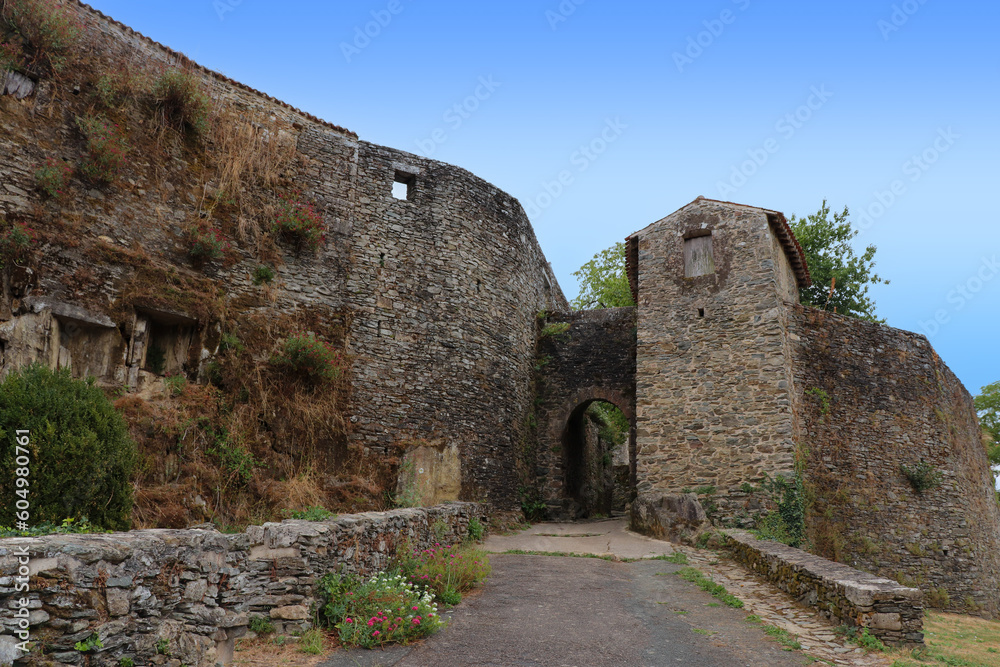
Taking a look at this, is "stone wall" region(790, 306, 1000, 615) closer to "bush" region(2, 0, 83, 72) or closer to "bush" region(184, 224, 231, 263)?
"bush" region(184, 224, 231, 263)

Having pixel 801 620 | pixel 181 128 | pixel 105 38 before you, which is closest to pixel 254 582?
pixel 801 620

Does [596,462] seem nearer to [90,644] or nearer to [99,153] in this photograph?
[99,153]

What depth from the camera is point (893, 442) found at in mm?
13578

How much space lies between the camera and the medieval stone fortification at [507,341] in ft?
33.4

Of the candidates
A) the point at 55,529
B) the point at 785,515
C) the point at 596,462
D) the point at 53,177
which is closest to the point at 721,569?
the point at 785,515

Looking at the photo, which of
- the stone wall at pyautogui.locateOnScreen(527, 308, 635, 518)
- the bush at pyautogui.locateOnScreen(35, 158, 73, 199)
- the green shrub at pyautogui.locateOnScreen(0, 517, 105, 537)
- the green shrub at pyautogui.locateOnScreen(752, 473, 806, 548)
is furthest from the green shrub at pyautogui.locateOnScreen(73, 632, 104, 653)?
the stone wall at pyautogui.locateOnScreen(527, 308, 635, 518)

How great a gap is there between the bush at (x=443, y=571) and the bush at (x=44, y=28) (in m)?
10.0

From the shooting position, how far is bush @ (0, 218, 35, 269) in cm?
879

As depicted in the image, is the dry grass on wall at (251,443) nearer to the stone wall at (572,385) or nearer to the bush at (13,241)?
the bush at (13,241)

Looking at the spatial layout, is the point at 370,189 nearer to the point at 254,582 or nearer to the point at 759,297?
the point at 759,297

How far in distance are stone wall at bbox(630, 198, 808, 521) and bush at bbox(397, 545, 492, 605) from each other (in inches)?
216

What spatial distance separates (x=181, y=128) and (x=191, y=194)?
1339mm

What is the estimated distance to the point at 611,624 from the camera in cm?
643

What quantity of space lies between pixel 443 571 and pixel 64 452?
13.7 feet
